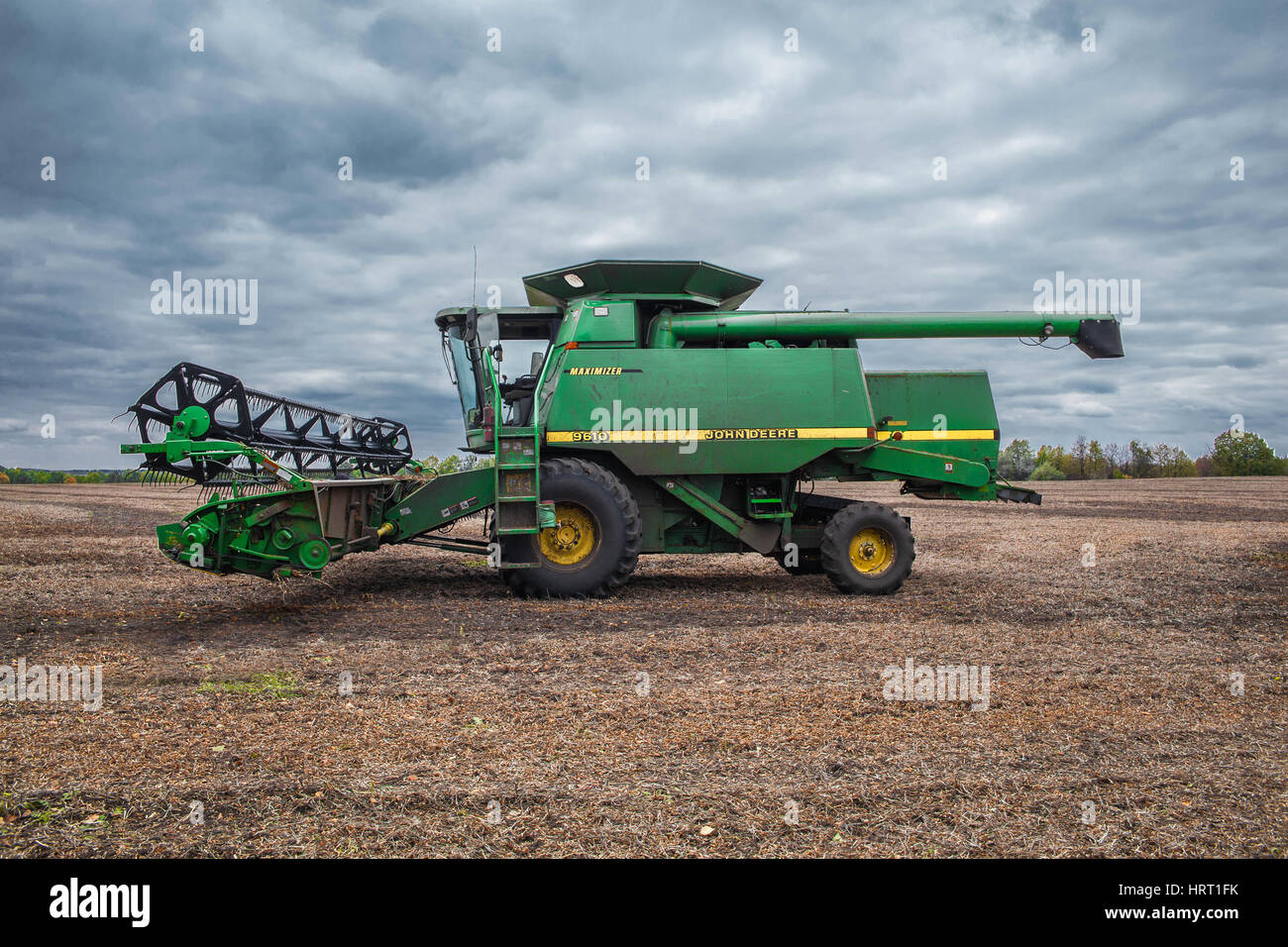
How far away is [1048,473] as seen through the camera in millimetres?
49000

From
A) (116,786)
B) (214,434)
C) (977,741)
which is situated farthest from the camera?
(214,434)

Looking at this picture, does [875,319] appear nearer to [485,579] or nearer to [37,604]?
[485,579]

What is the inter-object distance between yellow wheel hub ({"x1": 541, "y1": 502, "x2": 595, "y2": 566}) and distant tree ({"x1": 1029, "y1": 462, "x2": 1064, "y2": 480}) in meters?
44.7

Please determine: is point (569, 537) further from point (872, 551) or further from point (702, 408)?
point (872, 551)

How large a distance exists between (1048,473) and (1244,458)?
30.6ft

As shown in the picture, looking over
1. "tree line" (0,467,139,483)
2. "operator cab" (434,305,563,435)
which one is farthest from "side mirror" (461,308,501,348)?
"tree line" (0,467,139,483)

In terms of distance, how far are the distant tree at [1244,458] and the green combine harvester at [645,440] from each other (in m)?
41.7

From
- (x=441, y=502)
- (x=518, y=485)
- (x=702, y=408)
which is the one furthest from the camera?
(x=702, y=408)

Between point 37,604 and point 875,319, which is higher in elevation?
point 875,319

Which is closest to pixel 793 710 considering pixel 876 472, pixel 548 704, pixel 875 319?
pixel 548 704

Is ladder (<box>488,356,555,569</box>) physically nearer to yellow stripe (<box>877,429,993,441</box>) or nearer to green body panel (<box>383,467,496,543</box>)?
green body panel (<box>383,467,496,543</box>)

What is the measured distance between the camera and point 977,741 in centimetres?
439

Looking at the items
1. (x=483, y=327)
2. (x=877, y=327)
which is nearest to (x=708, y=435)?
(x=877, y=327)

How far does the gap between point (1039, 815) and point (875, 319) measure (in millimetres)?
7193
